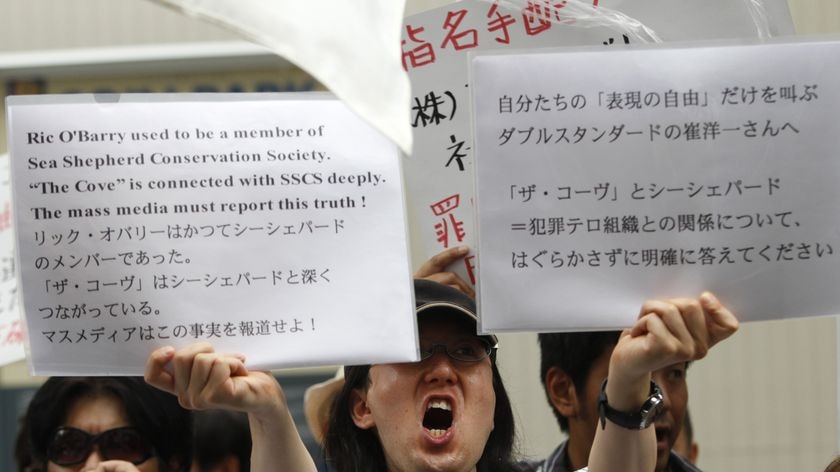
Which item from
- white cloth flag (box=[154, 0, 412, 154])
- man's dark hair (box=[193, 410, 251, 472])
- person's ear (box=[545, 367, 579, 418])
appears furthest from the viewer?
man's dark hair (box=[193, 410, 251, 472])

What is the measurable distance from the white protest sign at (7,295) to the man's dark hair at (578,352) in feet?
4.65

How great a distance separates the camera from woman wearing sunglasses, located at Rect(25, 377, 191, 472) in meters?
3.22

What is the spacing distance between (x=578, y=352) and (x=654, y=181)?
1217 millimetres

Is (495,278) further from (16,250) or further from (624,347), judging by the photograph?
(16,250)

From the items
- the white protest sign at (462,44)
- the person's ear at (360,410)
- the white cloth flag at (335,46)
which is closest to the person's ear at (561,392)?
the white protest sign at (462,44)

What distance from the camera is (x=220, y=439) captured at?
3.89 m

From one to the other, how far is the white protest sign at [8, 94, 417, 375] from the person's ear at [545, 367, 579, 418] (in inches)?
47.6

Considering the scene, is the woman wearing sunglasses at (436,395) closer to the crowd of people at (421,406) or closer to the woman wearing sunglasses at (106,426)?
the crowd of people at (421,406)

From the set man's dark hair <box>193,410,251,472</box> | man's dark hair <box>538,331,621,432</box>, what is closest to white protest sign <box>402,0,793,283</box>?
man's dark hair <box>538,331,621,432</box>

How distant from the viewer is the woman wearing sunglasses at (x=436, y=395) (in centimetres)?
→ 228

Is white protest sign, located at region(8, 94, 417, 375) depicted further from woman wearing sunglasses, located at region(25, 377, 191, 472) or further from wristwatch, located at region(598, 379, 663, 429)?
woman wearing sunglasses, located at region(25, 377, 191, 472)

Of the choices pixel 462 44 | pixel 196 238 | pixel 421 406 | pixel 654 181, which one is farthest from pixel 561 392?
pixel 196 238

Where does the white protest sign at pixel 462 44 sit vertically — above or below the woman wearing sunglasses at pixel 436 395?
above

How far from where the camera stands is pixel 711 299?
228 cm
